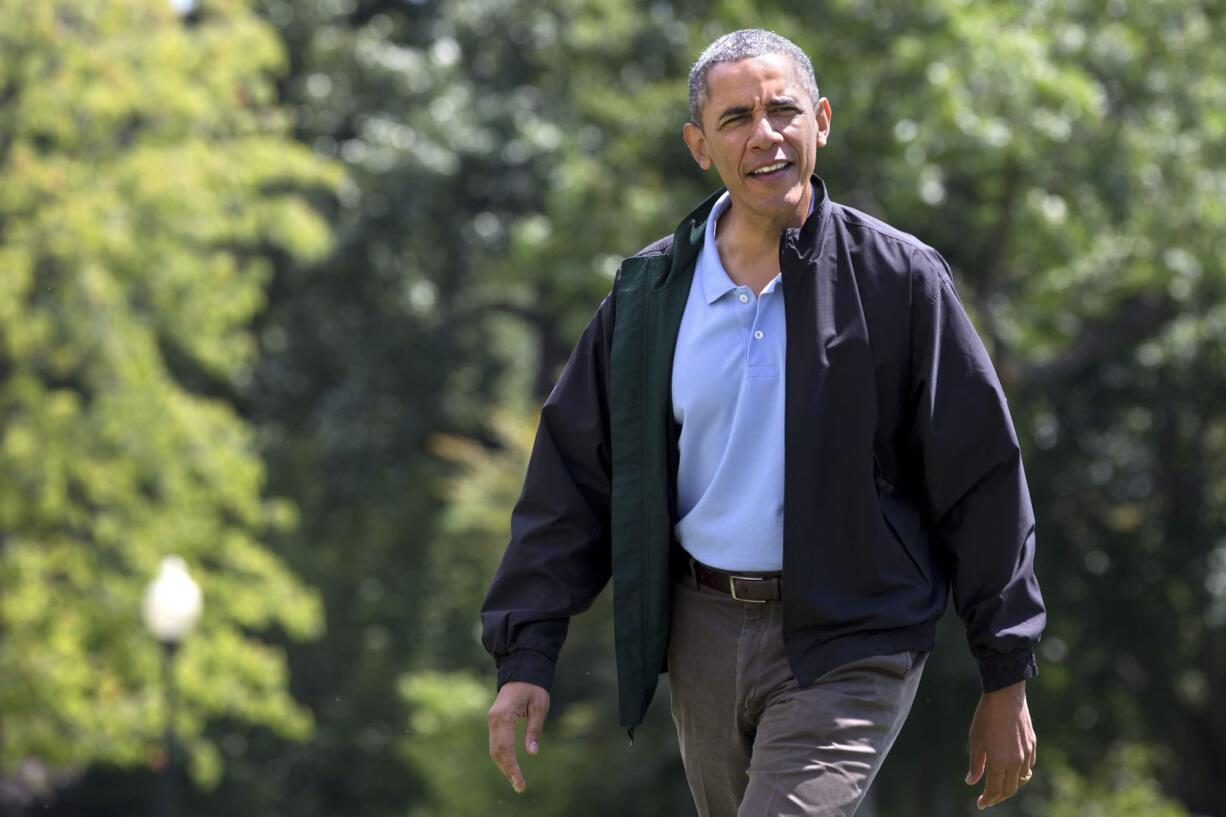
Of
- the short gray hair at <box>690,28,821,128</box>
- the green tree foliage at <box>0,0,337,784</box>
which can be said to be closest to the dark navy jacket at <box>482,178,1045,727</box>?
the short gray hair at <box>690,28,821,128</box>

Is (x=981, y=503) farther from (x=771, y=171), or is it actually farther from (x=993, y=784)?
(x=771, y=171)

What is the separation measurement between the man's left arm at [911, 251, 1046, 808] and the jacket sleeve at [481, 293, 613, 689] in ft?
2.07

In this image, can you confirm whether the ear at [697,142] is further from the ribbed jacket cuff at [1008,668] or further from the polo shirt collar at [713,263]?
the ribbed jacket cuff at [1008,668]

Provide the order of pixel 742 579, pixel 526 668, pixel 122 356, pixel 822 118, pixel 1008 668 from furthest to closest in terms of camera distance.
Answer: pixel 122 356, pixel 822 118, pixel 526 668, pixel 742 579, pixel 1008 668

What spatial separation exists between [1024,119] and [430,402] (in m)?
10.9

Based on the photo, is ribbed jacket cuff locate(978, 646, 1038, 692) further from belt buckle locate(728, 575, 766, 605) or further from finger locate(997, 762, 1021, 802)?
belt buckle locate(728, 575, 766, 605)

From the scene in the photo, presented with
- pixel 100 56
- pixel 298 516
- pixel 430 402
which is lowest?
pixel 298 516

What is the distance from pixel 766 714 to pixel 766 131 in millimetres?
1049

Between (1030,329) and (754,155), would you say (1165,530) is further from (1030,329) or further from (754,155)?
(754,155)

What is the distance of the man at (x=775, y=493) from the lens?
3488 millimetres

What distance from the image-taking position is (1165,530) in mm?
17062

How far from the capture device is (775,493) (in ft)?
11.7

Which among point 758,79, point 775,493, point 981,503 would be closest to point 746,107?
point 758,79

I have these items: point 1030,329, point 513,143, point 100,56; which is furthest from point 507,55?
point 1030,329
